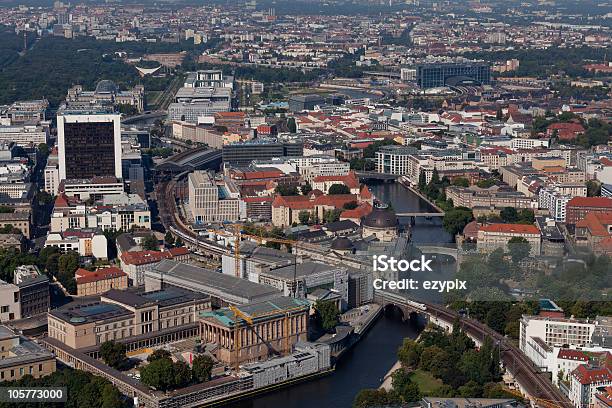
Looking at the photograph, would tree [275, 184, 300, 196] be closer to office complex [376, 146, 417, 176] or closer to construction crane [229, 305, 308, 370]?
office complex [376, 146, 417, 176]

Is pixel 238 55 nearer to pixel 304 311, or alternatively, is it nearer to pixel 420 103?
pixel 420 103

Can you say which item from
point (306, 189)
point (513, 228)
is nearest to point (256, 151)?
point (306, 189)

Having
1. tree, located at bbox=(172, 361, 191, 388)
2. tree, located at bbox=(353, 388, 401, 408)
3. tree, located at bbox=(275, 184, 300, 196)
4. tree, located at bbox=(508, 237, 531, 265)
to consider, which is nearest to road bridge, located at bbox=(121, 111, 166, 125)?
tree, located at bbox=(275, 184, 300, 196)

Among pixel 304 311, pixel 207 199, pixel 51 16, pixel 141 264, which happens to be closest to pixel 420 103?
pixel 207 199

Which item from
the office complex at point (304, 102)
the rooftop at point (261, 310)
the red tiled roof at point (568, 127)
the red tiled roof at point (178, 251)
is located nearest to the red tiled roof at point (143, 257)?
the red tiled roof at point (178, 251)

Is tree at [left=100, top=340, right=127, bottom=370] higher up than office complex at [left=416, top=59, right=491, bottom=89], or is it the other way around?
office complex at [left=416, top=59, right=491, bottom=89]

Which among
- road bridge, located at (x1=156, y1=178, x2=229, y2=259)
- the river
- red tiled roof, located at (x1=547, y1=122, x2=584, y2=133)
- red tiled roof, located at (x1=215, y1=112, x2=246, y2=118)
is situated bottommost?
the river

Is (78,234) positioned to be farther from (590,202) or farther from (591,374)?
(591,374)
